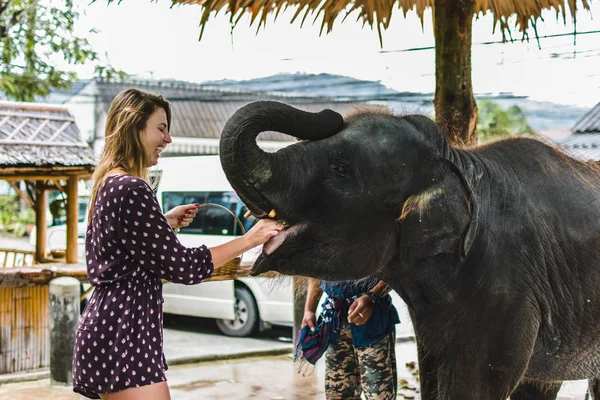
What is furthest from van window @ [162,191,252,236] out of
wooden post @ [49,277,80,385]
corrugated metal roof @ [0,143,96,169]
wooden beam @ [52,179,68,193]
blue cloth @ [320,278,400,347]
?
blue cloth @ [320,278,400,347]

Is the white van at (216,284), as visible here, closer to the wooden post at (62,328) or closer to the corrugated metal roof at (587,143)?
the wooden post at (62,328)

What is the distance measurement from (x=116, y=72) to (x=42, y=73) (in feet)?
3.74

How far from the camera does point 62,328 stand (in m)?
6.71

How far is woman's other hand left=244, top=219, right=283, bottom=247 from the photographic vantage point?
103 inches

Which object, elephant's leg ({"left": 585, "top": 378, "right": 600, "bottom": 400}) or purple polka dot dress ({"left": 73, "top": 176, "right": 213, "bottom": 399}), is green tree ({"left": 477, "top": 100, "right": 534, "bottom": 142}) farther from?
purple polka dot dress ({"left": 73, "top": 176, "right": 213, "bottom": 399})

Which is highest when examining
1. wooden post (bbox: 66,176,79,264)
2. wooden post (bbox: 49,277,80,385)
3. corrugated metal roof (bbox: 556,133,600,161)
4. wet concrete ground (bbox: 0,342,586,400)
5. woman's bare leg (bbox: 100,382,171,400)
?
corrugated metal roof (bbox: 556,133,600,161)

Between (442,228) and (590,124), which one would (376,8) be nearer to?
(442,228)

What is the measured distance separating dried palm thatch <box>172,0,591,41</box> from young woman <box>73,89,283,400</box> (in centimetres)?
136

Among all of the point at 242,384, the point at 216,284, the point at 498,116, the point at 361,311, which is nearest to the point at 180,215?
the point at 361,311

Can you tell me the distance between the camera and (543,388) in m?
3.82

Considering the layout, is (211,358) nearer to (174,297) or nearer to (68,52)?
(174,297)

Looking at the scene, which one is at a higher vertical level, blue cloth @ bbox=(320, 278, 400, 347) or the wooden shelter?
the wooden shelter

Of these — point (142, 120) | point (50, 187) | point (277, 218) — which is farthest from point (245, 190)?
point (50, 187)

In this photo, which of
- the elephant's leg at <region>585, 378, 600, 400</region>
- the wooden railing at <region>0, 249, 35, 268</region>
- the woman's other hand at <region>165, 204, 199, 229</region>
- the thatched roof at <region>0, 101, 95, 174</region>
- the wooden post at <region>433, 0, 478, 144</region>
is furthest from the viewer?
the wooden railing at <region>0, 249, 35, 268</region>
